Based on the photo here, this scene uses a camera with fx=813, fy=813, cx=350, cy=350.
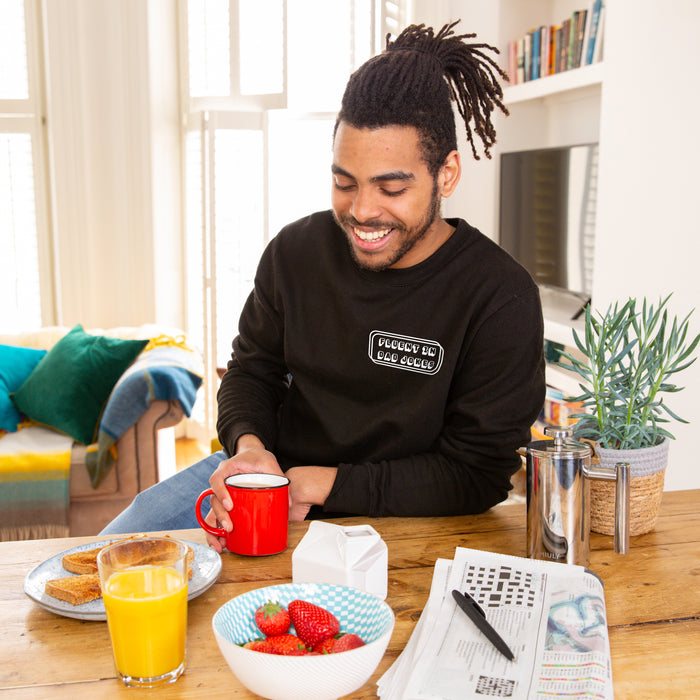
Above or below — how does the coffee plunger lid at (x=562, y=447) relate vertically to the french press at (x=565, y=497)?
above

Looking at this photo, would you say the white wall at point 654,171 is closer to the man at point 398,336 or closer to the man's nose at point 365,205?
the man at point 398,336

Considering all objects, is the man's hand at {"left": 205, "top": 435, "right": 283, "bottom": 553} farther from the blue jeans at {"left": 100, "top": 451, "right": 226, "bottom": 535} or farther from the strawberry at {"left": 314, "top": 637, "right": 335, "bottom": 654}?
the strawberry at {"left": 314, "top": 637, "right": 335, "bottom": 654}

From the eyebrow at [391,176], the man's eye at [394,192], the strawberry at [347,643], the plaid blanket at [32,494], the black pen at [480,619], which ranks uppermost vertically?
the eyebrow at [391,176]

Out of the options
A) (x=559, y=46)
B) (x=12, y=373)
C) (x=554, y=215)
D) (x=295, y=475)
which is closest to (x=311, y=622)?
(x=295, y=475)

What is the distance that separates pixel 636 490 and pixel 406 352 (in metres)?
0.41

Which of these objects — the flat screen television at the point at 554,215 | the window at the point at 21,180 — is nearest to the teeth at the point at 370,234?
the flat screen television at the point at 554,215

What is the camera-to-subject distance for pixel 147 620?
72cm

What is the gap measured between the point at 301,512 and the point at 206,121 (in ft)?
10.1

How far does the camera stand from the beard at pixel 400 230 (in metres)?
1.23

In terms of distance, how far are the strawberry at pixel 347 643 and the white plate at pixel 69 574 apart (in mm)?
216

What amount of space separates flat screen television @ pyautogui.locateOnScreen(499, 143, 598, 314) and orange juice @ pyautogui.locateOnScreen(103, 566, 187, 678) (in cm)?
232

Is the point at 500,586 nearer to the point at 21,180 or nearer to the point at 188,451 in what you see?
the point at 188,451

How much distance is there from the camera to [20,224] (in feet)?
13.4

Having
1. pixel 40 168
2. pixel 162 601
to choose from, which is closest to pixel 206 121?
pixel 40 168
